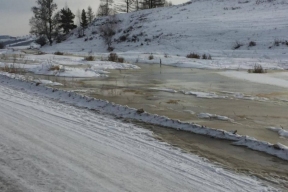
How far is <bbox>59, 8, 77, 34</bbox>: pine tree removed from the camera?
220 feet

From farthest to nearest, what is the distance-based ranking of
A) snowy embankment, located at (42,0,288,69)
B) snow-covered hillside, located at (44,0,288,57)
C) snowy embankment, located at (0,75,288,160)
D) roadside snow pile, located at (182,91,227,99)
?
snow-covered hillside, located at (44,0,288,57) → snowy embankment, located at (42,0,288,69) → roadside snow pile, located at (182,91,227,99) → snowy embankment, located at (0,75,288,160)

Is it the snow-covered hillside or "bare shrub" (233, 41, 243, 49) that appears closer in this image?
"bare shrub" (233, 41, 243, 49)

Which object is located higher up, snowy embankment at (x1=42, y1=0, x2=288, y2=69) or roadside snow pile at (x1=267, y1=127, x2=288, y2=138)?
snowy embankment at (x1=42, y1=0, x2=288, y2=69)

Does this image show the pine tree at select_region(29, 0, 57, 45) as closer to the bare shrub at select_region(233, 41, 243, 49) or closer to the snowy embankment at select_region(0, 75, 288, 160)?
the bare shrub at select_region(233, 41, 243, 49)

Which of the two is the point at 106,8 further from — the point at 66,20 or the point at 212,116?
the point at 212,116

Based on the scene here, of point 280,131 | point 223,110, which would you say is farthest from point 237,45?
point 280,131

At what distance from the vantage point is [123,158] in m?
3.87

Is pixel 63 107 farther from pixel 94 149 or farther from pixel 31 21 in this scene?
pixel 31 21

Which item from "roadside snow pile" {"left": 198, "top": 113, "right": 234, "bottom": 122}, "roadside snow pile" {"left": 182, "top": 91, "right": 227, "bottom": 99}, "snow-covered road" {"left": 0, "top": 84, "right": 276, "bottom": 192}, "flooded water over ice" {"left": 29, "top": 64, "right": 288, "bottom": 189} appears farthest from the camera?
"roadside snow pile" {"left": 182, "top": 91, "right": 227, "bottom": 99}

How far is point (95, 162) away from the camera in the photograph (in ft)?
12.2

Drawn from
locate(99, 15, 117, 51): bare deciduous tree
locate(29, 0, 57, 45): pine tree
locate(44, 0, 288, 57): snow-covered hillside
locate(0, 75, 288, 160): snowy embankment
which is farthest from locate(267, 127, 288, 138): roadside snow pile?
locate(29, 0, 57, 45): pine tree

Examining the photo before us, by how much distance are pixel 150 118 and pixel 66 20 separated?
66245mm

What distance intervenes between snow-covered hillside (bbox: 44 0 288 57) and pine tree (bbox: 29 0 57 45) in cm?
393

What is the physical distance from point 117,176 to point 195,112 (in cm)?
360
